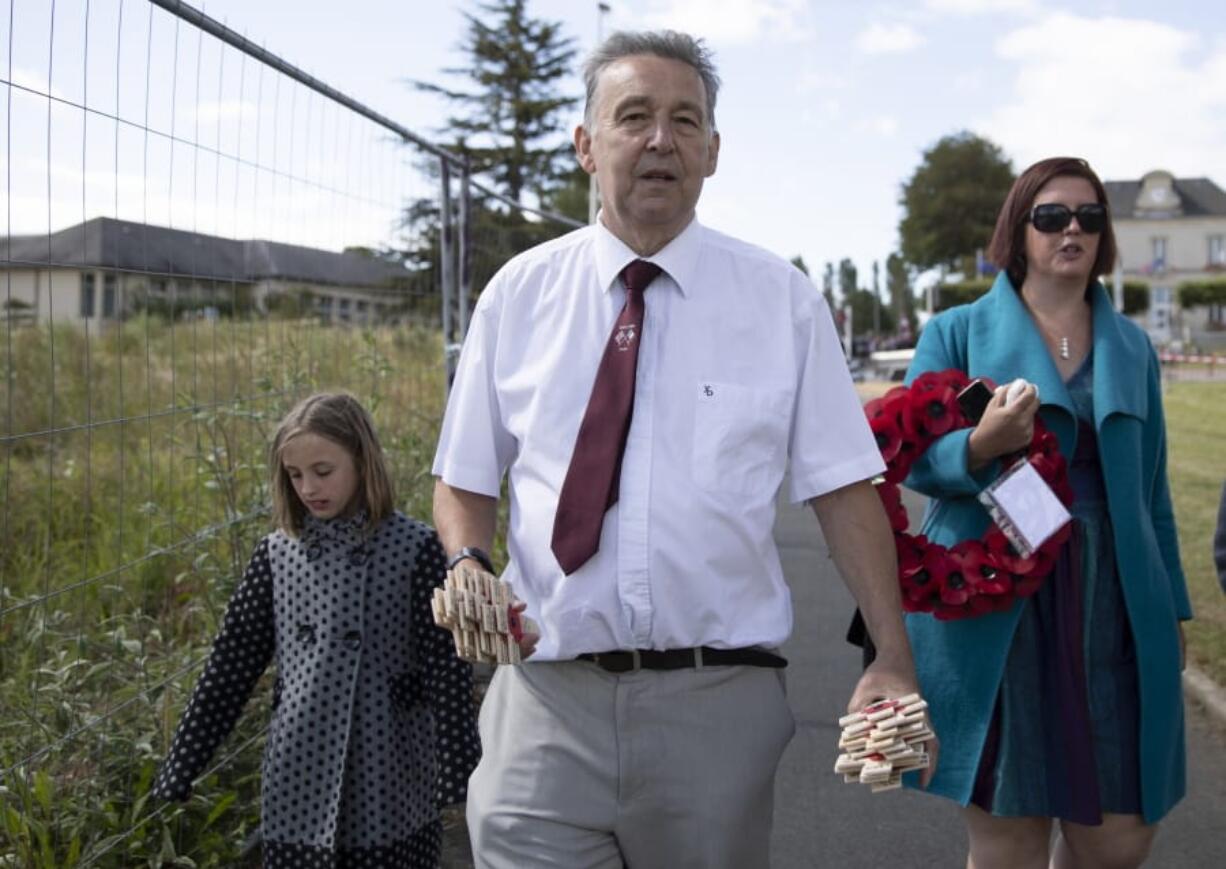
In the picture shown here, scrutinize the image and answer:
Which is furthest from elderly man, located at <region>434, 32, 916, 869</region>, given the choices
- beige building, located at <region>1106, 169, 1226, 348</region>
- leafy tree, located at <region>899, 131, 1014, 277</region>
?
beige building, located at <region>1106, 169, 1226, 348</region>

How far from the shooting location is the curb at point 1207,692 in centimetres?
611

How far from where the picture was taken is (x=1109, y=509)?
334 cm

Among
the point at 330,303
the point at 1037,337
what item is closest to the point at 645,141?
the point at 1037,337

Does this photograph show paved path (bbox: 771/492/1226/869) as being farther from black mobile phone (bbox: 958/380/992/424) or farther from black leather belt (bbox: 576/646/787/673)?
black leather belt (bbox: 576/646/787/673)

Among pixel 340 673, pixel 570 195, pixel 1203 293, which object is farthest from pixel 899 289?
pixel 340 673

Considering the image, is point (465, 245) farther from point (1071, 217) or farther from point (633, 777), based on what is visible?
point (633, 777)

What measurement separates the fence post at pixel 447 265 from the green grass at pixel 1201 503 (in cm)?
405

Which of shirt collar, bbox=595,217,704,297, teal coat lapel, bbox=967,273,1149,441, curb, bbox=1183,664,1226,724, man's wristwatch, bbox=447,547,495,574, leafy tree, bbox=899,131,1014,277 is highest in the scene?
leafy tree, bbox=899,131,1014,277

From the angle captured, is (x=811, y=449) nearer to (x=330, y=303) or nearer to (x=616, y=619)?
(x=616, y=619)

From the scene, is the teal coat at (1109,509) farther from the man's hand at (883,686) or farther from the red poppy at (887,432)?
the man's hand at (883,686)

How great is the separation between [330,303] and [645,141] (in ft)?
15.5

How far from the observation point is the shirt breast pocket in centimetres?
248

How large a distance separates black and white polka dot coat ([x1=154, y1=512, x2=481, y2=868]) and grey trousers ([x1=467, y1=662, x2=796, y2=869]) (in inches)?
28.3

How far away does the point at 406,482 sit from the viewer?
6.47 metres
